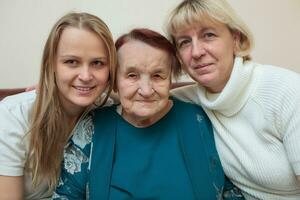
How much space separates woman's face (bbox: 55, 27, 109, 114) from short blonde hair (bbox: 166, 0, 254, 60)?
0.93ft

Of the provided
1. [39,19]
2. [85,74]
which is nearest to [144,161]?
[85,74]

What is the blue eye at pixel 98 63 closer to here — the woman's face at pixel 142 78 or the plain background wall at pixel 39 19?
the woman's face at pixel 142 78

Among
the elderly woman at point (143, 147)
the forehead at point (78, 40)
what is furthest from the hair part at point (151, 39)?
the forehead at point (78, 40)

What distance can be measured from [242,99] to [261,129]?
12 cm

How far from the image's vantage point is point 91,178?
3.94 ft

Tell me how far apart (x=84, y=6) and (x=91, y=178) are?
104 centimetres

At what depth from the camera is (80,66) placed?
118cm

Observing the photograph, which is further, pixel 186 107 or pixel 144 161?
pixel 186 107

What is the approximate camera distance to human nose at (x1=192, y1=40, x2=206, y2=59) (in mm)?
1178

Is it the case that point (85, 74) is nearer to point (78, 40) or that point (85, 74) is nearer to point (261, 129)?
point (78, 40)

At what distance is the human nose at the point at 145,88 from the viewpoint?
1.15m

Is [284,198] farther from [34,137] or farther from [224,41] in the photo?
[34,137]

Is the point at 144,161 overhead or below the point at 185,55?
below

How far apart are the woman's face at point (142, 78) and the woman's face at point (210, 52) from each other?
0.34 feet
